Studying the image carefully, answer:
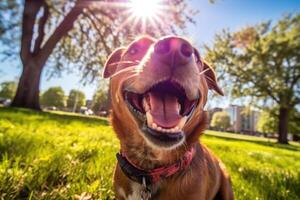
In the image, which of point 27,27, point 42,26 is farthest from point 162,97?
point 42,26

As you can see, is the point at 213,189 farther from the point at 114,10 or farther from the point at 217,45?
the point at 217,45

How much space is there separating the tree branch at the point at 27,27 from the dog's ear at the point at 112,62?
19.4 meters

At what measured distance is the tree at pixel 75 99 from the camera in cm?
11475

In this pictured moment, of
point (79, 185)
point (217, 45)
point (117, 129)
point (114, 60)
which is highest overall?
point (217, 45)

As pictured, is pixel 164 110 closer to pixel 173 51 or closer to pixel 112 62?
pixel 173 51

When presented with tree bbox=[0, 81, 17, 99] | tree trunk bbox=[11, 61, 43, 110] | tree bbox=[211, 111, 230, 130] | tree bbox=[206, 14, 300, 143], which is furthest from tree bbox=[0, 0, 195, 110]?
tree bbox=[211, 111, 230, 130]

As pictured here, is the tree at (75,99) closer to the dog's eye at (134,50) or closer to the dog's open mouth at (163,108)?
the dog's eye at (134,50)

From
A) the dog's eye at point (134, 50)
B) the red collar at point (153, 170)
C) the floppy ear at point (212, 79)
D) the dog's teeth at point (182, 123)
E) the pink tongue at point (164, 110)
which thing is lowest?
the red collar at point (153, 170)

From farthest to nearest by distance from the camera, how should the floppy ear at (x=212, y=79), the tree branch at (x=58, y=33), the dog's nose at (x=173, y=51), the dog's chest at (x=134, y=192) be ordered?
the tree branch at (x=58, y=33), the floppy ear at (x=212, y=79), the dog's chest at (x=134, y=192), the dog's nose at (x=173, y=51)

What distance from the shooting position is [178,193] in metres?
2.79

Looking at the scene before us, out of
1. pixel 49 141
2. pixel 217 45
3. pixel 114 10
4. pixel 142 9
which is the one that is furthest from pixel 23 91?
pixel 217 45

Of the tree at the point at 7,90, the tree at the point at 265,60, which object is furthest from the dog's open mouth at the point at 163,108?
the tree at the point at 7,90

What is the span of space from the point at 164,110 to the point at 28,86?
20180mm

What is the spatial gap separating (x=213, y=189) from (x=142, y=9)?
1600 centimetres
